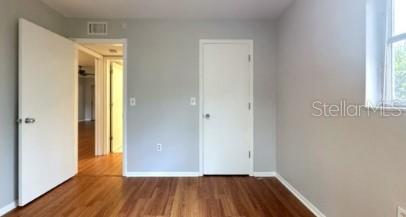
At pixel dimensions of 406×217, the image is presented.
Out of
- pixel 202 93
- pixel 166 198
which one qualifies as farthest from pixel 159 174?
pixel 202 93

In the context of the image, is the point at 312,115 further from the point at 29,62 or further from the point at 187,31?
the point at 29,62

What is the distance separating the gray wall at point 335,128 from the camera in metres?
1.63

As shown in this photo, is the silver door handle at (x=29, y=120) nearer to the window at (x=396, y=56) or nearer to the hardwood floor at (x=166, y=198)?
the hardwood floor at (x=166, y=198)

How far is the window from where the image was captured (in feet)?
5.31

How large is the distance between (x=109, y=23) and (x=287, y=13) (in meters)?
2.50

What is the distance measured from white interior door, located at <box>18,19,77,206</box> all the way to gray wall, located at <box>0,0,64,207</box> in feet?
0.32

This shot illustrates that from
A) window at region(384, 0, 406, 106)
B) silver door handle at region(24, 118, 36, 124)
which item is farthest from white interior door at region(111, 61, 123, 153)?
window at region(384, 0, 406, 106)

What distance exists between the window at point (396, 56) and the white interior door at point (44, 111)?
3.27 m

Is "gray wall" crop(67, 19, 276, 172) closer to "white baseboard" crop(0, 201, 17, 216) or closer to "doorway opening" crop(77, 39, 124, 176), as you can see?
"doorway opening" crop(77, 39, 124, 176)

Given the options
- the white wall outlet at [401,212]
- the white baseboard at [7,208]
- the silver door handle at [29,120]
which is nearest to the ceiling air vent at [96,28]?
the silver door handle at [29,120]

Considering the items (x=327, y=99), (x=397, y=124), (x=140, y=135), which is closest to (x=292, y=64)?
(x=327, y=99)

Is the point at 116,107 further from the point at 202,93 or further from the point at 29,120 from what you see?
the point at 29,120

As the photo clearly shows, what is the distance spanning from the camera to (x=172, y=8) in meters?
3.38

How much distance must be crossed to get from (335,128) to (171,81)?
2.33 metres
